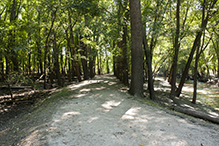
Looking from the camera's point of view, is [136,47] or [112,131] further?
[136,47]

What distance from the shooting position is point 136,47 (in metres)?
9.27

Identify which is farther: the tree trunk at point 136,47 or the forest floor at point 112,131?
the tree trunk at point 136,47

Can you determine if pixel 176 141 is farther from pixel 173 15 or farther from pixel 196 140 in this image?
pixel 173 15

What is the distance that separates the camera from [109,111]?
6.39 meters

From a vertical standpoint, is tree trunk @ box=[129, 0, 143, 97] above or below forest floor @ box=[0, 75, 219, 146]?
above

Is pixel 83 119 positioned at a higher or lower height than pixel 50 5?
lower

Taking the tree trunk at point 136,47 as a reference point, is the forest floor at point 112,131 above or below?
below

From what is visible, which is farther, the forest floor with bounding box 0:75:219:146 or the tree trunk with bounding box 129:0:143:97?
the tree trunk with bounding box 129:0:143:97

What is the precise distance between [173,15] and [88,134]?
13.6 metres

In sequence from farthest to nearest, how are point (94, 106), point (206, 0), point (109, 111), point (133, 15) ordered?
point (206, 0)
point (133, 15)
point (94, 106)
point (109, 111)

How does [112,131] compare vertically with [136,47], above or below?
below

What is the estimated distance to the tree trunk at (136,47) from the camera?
9.10 m

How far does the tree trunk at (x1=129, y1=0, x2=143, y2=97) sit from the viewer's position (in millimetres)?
9102

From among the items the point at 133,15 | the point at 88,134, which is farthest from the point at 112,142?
the point at 133,15
